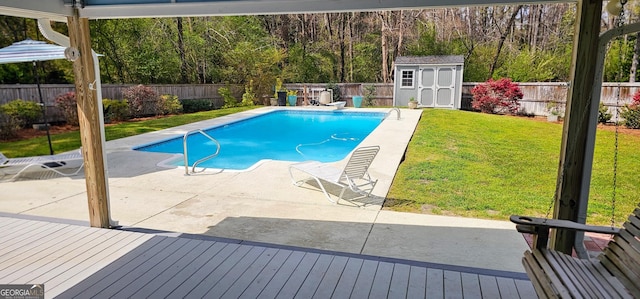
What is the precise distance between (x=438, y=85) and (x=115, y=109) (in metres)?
12.7

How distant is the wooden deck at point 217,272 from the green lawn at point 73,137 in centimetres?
607

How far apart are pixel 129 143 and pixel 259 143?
3238 mm

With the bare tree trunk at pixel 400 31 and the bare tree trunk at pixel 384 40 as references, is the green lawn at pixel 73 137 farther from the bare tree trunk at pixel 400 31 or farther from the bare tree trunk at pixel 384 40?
the bare tree trunk at pixel 400 31

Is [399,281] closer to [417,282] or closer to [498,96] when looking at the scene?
[417,282]

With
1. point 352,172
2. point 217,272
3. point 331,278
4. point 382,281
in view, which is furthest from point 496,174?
point 217,272

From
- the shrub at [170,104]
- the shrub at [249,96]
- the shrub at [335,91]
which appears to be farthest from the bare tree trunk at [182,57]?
the shrub at [335,91]

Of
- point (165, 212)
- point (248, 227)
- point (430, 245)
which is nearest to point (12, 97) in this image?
point (165, 212)

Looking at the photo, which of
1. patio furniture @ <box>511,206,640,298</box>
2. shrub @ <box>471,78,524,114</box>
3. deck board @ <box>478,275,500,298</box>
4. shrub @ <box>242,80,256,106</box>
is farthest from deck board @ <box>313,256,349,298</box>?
shrub @ <box>242,80,256,106</box>

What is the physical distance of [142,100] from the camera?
1389 centimetres

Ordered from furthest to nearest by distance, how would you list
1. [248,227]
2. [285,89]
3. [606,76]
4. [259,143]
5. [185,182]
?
[285,89] < [606,76] < [259,143] < [185,182] < [248,227]

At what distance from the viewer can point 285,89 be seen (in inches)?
759

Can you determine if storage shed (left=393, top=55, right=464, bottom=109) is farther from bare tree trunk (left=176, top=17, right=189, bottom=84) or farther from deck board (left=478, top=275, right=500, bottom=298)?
deck board (left=478, top=275, right=500, bottom=298)

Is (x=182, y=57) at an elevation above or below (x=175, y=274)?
above

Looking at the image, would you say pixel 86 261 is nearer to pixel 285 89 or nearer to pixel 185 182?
pixel 185 182
